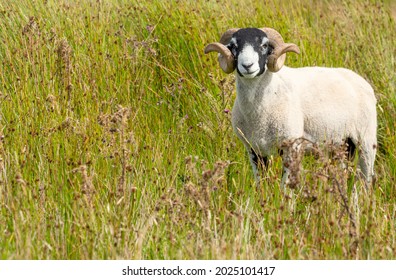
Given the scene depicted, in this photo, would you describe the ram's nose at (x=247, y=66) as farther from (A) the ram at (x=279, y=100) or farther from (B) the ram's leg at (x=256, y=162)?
(B) the ram's leg at (x=256, y=162)

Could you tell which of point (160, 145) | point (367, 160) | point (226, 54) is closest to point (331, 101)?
point (367, 160)

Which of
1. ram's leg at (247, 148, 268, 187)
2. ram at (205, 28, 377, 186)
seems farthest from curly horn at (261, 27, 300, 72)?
ram's leg at (247, 148, 268, 187)

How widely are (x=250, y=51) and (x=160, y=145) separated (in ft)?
3.85

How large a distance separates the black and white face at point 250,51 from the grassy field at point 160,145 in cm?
A: 65

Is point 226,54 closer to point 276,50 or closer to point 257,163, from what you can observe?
point 276,50

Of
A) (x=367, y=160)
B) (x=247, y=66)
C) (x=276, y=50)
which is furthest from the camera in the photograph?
(x=367, y=160)

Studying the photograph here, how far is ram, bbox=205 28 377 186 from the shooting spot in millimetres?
5859

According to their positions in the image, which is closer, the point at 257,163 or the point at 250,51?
the point at 250,51

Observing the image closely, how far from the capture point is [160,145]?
21.0 feet

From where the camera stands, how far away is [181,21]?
314 inches

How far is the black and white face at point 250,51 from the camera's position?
222 inches

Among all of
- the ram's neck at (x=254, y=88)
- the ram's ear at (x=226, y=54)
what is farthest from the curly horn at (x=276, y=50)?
the ram's ear at (x=226, y=54)

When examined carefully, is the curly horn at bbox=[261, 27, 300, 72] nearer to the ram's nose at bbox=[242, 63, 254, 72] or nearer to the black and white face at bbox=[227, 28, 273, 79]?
the black and white face at bbox=[227, 28, 273, 79]
